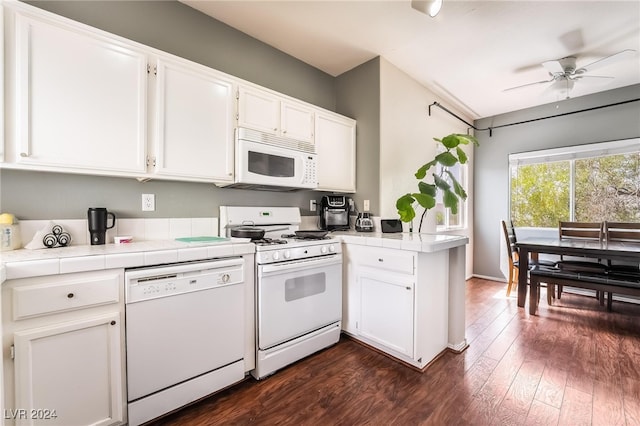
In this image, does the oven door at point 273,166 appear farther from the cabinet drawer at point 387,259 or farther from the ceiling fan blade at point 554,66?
the ceiling fan blade at point 554,66

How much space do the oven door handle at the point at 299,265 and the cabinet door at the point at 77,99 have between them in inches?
40.9

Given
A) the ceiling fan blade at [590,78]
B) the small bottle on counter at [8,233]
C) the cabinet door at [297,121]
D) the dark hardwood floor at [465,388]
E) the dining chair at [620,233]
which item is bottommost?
the dark hardwood floor at [465,388]

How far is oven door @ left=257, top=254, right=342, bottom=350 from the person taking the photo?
1.87m

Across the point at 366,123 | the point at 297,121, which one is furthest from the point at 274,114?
the point at 366,123

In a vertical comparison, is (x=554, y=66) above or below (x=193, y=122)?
above

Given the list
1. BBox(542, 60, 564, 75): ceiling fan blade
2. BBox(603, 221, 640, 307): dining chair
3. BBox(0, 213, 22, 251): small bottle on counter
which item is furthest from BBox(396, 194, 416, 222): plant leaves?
BBox(0, 213, 22, 251): small bottle on counter

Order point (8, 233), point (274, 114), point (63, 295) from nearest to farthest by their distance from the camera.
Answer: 1. point (63, 295)
2. point (8, 233)
3. point (274, 114)

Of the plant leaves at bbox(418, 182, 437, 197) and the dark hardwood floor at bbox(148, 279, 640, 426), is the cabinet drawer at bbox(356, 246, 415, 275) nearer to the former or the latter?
the dark hardwood floor at bbox(148, 279, 640, 426)

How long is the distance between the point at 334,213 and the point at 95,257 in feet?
6.60

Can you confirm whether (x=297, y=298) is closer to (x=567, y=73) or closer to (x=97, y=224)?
(x=97, y=224)

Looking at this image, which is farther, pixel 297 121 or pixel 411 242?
pixel 297 121

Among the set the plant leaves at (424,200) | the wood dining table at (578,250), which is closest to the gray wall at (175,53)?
the plant leaves at (424,200)

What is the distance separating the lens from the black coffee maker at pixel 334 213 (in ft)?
9.36

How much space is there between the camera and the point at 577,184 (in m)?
3.94
